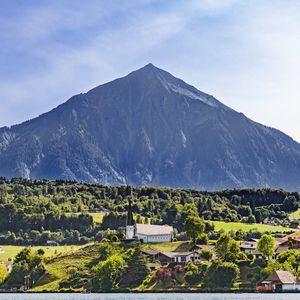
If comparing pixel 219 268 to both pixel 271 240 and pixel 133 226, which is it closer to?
pixel 271 240

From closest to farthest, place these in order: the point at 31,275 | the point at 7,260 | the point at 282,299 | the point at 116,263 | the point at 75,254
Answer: the point at 282,299 < the point at 116,263 < the point at 31,275 < the point at 75,254 < the point at 7,260

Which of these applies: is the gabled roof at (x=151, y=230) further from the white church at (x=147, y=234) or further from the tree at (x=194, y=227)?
the tree at (x=194, y=227)

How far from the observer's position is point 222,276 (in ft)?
419

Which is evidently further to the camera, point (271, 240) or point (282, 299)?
point (271, 240)

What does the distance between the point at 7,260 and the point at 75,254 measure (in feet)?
70.7

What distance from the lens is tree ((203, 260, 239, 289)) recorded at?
5020 inches

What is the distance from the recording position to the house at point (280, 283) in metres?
121

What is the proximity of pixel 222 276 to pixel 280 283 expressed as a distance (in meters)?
11.2

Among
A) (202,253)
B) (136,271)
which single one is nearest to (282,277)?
(202,253)

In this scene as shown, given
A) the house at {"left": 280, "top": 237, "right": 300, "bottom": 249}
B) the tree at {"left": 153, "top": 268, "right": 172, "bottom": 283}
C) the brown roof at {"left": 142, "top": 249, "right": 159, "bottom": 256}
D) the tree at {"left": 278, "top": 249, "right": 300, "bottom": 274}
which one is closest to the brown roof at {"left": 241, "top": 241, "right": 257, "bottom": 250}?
the house at {"left": 280, "top": 237, "right": 300, "bottom": 249}

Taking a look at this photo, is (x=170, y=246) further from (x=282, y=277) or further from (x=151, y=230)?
(x=282, y=277)

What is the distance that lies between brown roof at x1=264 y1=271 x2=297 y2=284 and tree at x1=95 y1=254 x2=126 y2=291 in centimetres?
2846

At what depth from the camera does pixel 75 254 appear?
159 meters

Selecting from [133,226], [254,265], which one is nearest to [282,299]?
[254,265]
